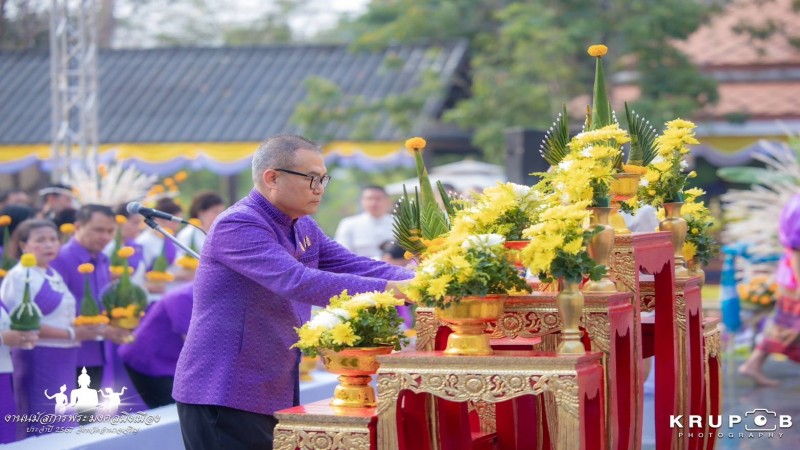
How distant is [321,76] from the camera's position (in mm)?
17766

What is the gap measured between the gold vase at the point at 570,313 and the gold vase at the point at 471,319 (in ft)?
0.59

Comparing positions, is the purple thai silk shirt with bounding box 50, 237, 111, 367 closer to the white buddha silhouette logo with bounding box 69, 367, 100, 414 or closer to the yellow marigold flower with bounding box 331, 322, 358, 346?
the white buddha silhouette logo with bounding box 69, 367, 100, 414

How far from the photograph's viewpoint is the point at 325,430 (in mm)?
3648

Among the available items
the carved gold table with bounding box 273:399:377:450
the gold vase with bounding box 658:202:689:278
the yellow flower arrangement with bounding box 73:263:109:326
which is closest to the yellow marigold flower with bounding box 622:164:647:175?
the gold vase with bounding box 658:202:689:278

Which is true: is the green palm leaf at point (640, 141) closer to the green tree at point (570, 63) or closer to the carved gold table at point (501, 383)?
the carved gold table at point (501, 383)

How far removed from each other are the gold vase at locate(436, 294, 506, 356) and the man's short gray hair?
73 cm

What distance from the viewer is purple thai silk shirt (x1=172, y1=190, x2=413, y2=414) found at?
12.4 feet

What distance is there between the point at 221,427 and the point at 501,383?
0.94 m

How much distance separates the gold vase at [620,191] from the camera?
424 centimetres

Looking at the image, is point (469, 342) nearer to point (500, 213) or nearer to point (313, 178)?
point (500, 213)

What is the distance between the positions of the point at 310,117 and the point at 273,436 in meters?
12.6

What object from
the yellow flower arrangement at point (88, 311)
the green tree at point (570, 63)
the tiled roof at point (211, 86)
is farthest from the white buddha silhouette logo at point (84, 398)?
the tiled roof at point (211, 86)

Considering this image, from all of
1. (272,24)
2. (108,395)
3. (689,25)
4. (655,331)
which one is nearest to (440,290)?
(655,331)

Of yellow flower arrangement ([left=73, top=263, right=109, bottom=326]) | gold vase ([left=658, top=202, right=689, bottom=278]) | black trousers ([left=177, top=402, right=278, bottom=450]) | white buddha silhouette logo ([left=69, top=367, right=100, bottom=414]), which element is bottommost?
white buddha silhouette logo ([left=69, top=367, right=100, bottom=414])
